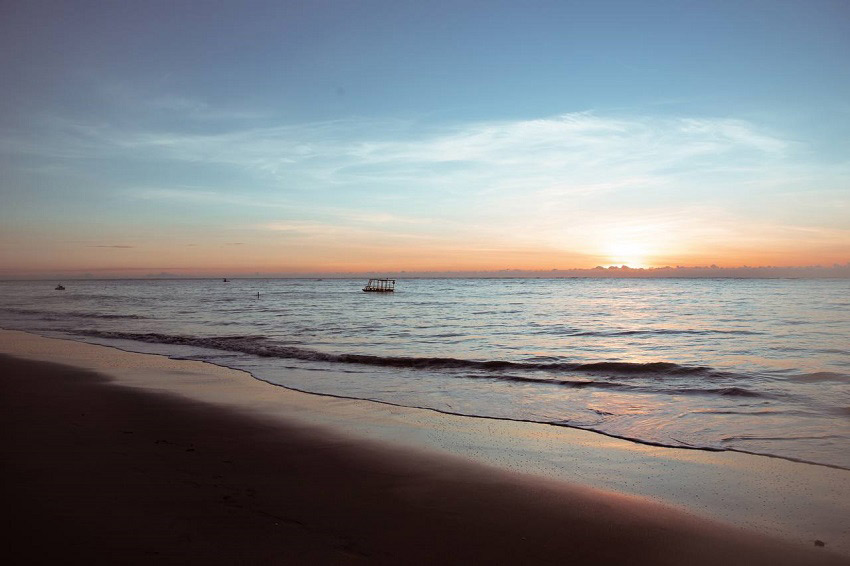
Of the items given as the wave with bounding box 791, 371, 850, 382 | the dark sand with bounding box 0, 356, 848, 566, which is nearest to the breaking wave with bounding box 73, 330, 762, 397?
the wave with bounding box 791, 371, 850, 382

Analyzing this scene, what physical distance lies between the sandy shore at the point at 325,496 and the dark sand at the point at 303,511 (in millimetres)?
20

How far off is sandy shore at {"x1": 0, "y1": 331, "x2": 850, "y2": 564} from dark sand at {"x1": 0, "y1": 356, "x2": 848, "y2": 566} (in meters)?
0.02

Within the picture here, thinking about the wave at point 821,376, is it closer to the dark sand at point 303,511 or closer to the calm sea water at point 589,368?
the calm sea water at point 589,368

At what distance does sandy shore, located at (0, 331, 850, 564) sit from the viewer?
14.3 feet

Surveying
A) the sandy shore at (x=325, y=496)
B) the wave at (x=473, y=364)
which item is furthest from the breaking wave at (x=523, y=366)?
the sandy shore at (x=325, y=496)

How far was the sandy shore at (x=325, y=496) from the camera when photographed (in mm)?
4367

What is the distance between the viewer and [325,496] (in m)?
5.56

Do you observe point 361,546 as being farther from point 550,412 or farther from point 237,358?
point 237,358

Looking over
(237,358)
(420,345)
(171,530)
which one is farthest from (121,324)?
(171,530)

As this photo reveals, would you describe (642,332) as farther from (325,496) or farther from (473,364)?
(325,496)

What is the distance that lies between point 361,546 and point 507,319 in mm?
31207

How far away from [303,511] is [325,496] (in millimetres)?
472

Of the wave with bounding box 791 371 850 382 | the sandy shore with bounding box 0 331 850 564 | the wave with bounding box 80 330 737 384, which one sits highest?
the sandy shore with bounding box 0 331 850 564

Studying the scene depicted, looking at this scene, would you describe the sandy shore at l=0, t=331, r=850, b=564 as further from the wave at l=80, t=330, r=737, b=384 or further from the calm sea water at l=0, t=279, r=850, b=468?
the wave at l=80, t=330, r=737, b=384
